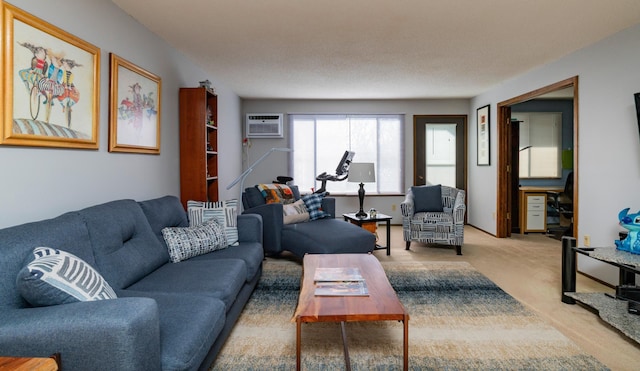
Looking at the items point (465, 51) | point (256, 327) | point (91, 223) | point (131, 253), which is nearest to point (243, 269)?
point (256, 327)

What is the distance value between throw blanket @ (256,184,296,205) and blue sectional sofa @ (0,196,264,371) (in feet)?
5.16

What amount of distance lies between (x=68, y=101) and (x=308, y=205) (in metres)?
2.88

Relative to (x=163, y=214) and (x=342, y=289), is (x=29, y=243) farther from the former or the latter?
(x=342, y=289)

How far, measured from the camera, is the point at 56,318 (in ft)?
4.08

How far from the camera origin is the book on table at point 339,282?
6.77 ft

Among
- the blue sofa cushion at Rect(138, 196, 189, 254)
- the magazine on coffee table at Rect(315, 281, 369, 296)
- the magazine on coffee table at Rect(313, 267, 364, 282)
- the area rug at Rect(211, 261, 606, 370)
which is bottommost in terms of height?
the area rug at Rect(211, 261, 606, 370)

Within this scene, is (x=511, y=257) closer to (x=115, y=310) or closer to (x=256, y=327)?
(x=256, y=327)

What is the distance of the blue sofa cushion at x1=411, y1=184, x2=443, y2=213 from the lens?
5195 millimetres

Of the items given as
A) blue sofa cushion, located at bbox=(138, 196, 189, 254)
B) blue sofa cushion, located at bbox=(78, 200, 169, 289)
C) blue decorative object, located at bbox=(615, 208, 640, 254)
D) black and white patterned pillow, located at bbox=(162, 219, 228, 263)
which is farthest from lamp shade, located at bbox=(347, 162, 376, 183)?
blue sofa cushion, located at bbox=(78, 200, 169, 289)

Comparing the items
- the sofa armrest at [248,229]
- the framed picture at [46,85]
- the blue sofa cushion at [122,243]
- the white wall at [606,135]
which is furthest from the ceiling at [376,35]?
the sofa armrest at [248,229]

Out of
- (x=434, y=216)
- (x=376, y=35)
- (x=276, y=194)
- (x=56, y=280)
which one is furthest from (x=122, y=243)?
(x=434, y=216)

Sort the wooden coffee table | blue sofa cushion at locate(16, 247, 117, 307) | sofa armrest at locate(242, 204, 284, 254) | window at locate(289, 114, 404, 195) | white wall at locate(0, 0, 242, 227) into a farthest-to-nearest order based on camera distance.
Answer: window at locate(289, 114, 404, 195), sofa armrest at locate(242, 204, 284, 254), white wall at locate(0, 0, 242, 227), the wooden coffee table, blue sofa cushion at locate(16, 247, 117, 307)

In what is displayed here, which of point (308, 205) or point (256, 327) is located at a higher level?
point (308, 205)

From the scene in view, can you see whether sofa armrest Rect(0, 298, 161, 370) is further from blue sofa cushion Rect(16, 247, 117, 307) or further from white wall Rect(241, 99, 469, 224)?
white wall Rect(241, 99, 469, 224)
